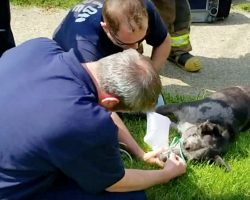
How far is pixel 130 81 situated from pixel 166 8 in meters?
2.60

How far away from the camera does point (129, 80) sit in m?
2.33

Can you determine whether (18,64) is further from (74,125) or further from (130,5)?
(130,5)

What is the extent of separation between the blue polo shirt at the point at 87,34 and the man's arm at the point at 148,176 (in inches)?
31.4

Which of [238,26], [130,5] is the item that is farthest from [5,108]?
[238,26]

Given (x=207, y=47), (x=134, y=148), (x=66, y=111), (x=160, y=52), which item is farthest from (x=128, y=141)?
(x=207, y=47)

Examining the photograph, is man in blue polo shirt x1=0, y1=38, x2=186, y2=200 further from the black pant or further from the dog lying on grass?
the black pant

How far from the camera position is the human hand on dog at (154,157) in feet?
11.3

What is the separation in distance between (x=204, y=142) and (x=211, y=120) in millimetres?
312

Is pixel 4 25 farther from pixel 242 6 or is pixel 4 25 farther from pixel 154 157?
pixel 242 6

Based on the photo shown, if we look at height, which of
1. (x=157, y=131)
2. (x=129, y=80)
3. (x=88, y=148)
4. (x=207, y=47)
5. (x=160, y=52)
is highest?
(x=129, y=80)

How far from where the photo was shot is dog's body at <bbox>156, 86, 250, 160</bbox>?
A: 364cm

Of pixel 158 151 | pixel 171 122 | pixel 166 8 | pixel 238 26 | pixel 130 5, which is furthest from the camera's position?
pixel 238 26

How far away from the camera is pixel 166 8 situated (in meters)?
4.80

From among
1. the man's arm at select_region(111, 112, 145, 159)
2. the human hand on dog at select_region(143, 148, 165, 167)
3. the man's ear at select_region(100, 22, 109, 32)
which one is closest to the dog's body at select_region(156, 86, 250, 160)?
the human hand on dog at select_region(143, 148, 165, 167)
